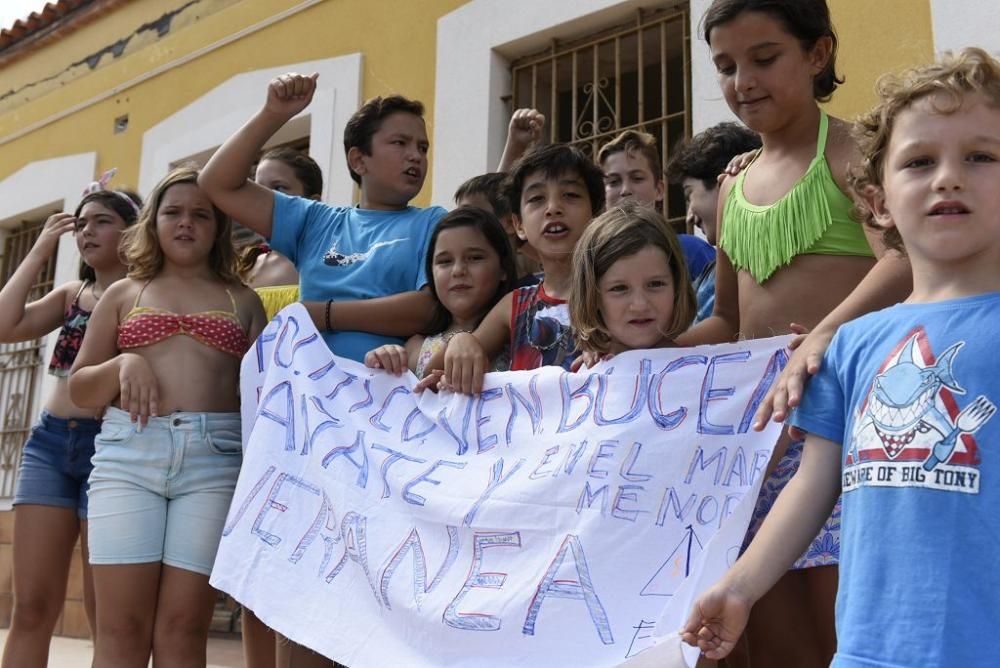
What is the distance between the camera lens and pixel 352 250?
306 cm

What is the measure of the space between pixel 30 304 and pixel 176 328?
112 cm

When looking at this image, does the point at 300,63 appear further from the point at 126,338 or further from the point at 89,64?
the point at 126,338

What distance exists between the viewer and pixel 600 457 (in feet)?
7.32

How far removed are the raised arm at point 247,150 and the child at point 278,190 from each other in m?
0.66

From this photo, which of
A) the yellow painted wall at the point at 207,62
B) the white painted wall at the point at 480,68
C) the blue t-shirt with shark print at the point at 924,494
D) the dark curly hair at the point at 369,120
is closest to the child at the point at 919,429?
the blue t-shirt with shark print at the point at 924,494

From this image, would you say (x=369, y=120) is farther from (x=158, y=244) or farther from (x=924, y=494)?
(x=924, y=494)

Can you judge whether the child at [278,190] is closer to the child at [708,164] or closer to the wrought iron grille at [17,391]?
the child at [708,164]

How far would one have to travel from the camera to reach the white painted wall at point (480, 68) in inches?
204

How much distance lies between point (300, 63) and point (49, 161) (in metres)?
3.13

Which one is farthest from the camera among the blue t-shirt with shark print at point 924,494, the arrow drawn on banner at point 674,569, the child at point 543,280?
the child at point 543,280

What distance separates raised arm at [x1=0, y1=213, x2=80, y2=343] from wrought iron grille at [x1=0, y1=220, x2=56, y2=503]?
4.35 metres

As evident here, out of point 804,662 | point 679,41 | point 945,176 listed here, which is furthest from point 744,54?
point 679,41

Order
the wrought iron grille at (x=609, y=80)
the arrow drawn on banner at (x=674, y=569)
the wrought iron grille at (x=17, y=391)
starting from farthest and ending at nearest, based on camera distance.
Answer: the wrought iron grille at (x=17, y=391)
the wrought iron grille at (x=609, y=80)
the arrow drawn on banner at (x=674, y=569)

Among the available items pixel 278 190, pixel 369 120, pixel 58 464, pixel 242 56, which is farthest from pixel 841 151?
pixel 242 56
